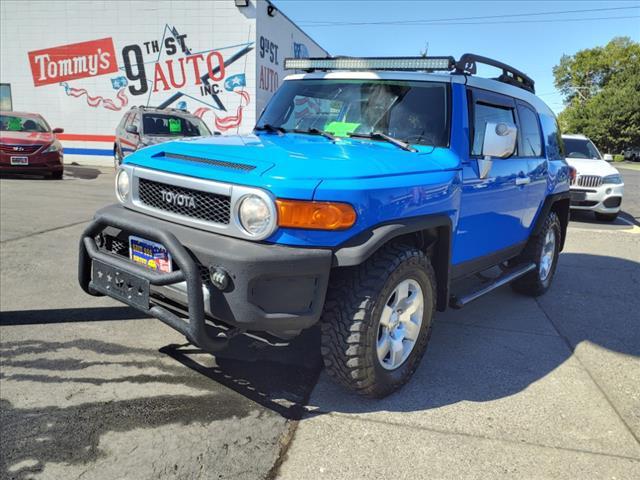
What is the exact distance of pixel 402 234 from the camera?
9.57 ft

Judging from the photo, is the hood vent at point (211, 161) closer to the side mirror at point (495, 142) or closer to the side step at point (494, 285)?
the side mirror at point (495, 142)

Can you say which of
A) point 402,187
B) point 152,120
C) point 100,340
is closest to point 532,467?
point 402,187

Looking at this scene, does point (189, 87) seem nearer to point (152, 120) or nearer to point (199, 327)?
point (152, 120)

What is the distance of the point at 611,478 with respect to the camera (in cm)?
A: 251

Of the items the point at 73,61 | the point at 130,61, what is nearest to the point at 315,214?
the point at 130,61

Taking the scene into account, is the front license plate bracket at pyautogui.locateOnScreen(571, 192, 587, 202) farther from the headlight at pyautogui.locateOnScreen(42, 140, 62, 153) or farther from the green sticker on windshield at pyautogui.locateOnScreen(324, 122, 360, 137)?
the headlight at pyautogui.locateOnScreen(42, 140, 62, 153)

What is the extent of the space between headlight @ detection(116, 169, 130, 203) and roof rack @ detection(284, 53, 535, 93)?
183cm

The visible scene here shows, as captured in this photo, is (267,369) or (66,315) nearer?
(267,369)

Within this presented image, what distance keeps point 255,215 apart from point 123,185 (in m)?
1.22

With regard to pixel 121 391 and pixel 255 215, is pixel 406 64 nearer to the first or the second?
pixel 255 215

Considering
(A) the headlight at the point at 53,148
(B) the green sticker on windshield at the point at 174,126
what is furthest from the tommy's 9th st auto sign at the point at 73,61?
(B) the green sticker on windshield at the point at 174,126

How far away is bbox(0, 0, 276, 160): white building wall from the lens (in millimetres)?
17438

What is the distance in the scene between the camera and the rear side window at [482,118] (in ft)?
12.3

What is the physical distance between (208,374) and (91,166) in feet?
58.3
